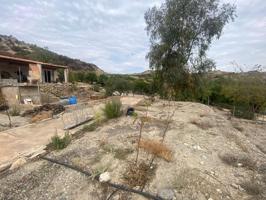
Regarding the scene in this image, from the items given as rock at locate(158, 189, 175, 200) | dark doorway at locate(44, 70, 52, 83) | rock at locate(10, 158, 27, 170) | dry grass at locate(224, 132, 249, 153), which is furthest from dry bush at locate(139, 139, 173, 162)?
dark doorway at locate(44, 70, 52, 83)

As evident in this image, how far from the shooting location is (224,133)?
5441mm

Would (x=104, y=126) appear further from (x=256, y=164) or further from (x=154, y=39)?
(x=154, y=39)

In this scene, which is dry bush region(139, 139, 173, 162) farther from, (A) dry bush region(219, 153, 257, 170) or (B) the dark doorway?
(B) the dark doorway

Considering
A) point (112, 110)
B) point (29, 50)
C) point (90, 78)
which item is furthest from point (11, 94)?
point (29, 50)

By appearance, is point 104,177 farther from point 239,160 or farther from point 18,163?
point 239,160

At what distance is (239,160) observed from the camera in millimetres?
3707

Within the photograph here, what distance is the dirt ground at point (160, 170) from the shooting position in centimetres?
274

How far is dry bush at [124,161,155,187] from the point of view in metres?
2.90

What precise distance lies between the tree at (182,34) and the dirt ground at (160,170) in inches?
303

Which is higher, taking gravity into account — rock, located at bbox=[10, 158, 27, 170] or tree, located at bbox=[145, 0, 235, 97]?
tree, located at bbox=[145, 0, 235, 97]

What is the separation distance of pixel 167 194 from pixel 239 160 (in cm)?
204

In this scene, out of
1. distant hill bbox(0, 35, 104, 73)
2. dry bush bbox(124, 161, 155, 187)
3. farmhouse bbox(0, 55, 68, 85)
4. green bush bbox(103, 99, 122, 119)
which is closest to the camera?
dry bush bbox(124, 161, 155, 187)

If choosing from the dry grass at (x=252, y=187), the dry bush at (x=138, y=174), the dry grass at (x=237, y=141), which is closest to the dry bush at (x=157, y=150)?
the dry bush at (x=138, y=174)

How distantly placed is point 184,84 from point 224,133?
7.67 meters
